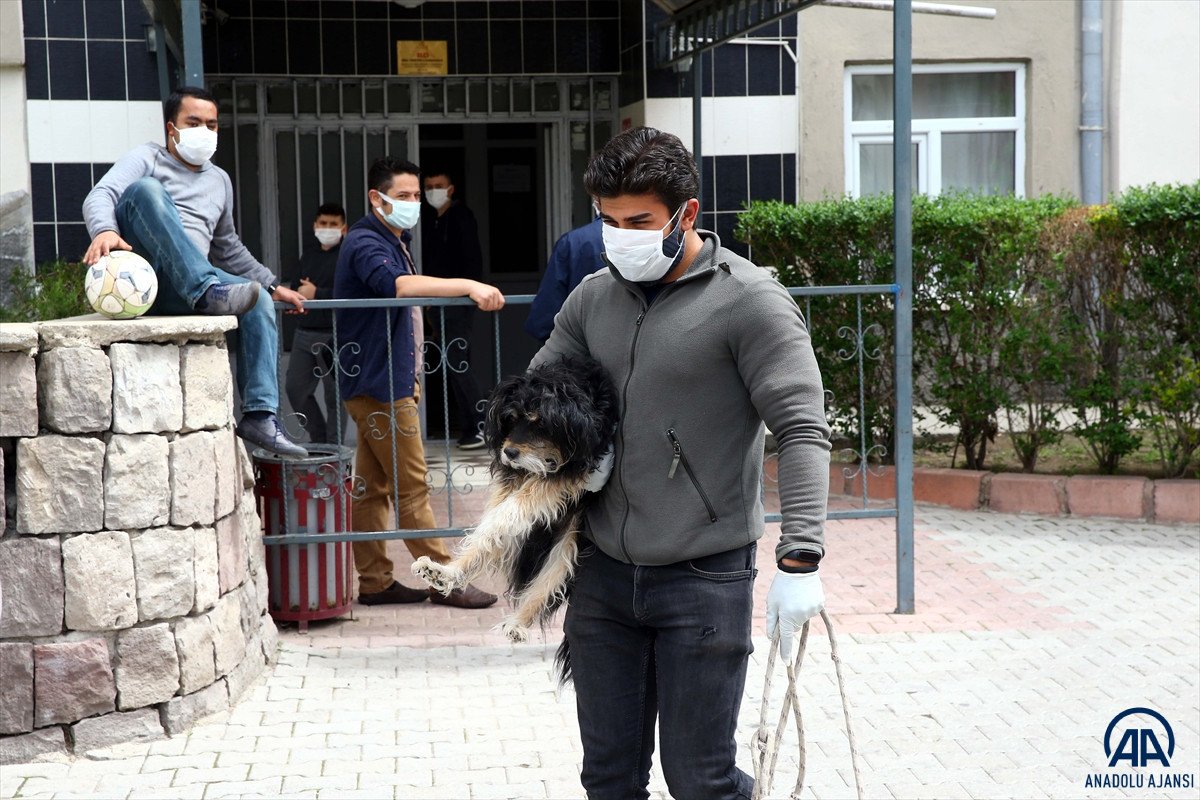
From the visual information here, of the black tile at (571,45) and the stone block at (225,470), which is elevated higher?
the black tile at (571,45)

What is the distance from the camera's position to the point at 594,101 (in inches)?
408

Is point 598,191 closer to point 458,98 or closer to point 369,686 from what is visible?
point 369,686

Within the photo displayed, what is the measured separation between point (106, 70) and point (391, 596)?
14.5 feet

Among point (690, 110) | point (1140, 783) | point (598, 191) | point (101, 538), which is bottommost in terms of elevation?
point (1140, 783)

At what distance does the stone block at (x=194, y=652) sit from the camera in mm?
4844

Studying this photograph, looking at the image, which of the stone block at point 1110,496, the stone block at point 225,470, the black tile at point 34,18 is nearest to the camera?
the stone block at point 225,470

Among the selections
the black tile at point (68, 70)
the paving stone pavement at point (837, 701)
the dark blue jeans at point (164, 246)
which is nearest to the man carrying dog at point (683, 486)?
the paving stone pavement at point (837, 701)

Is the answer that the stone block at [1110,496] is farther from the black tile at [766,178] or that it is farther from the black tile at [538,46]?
the black tile at [538,46]

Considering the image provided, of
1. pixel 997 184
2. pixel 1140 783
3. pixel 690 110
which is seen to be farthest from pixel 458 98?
pixel 1140 783

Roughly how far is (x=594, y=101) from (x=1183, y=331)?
4486 mm

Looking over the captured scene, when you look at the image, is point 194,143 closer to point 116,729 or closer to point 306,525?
point 306,525

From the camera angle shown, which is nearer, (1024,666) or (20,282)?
(1024,666)

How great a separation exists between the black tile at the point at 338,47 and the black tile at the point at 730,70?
2571 millimetres

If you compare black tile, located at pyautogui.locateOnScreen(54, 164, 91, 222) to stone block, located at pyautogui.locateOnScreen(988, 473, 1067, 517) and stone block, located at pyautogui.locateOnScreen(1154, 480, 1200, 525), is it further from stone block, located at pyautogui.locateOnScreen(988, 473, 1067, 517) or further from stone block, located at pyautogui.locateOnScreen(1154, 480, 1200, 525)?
stone block, located at pyautogui.locateOnScreen(1154, 480, 1200, 525)
